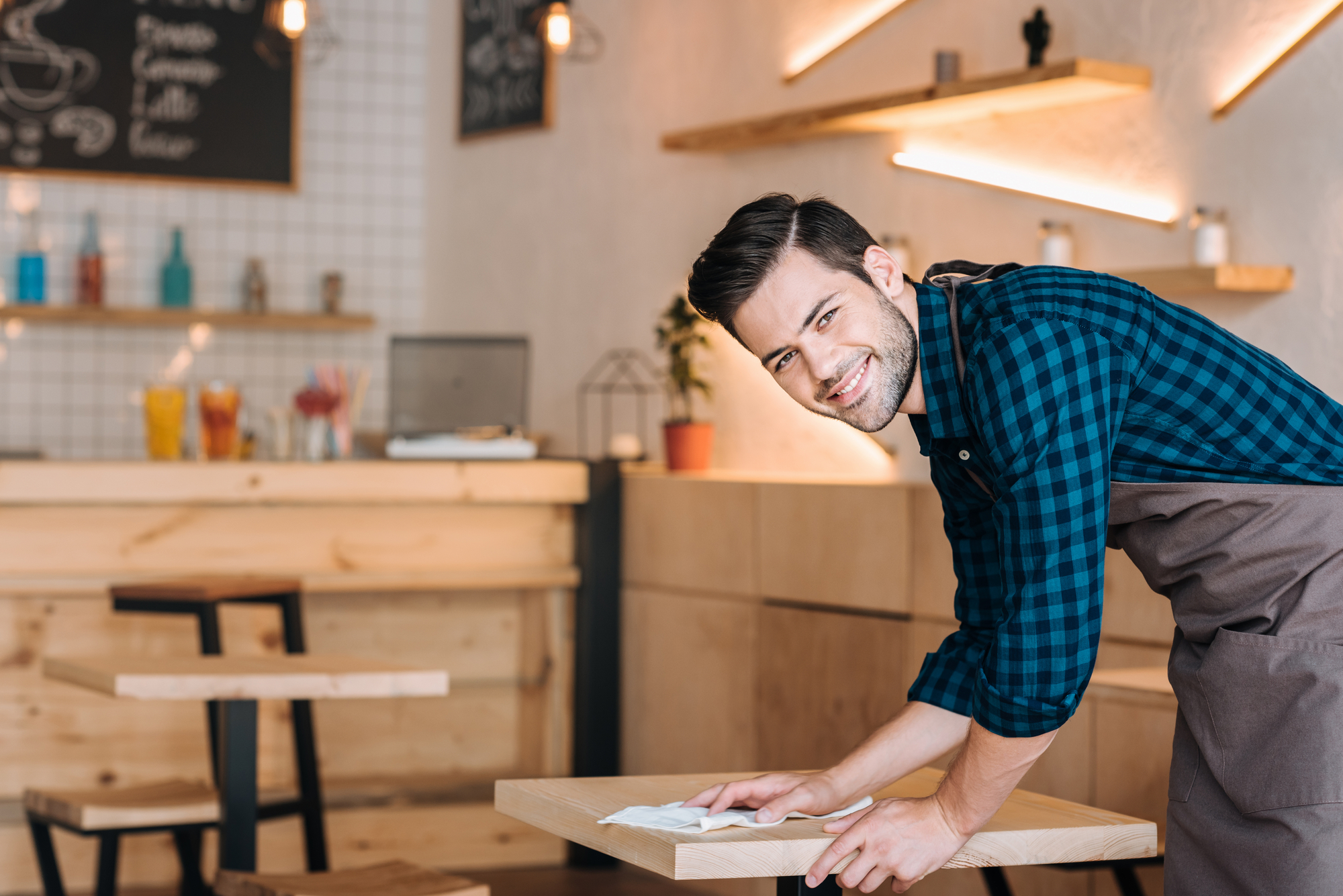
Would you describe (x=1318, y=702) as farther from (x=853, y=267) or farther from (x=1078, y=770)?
(x=1078, y=770)

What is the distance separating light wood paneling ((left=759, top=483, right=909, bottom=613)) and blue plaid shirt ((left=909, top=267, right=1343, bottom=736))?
1558mm

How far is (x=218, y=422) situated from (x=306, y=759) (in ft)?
3.61

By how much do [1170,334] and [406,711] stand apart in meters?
2.66

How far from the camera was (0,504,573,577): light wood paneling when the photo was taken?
3.32m

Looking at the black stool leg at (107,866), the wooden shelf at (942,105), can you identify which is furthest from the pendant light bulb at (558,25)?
the black stool leg at (107,866)

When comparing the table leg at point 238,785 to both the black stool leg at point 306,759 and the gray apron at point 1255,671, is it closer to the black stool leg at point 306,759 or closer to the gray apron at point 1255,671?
the black stool leg at point 306,759

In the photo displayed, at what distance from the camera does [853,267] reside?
145 cm

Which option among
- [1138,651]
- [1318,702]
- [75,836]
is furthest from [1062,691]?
[75,836]

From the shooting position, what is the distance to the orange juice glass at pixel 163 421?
3.69 meters

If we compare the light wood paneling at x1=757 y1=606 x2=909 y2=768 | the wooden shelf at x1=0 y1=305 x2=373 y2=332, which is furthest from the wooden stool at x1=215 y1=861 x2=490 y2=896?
the wooden shelf at x1=0 y1=305 x2=373 y2=332

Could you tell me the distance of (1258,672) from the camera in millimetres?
1384

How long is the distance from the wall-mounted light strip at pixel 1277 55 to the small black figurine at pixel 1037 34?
0.38 m

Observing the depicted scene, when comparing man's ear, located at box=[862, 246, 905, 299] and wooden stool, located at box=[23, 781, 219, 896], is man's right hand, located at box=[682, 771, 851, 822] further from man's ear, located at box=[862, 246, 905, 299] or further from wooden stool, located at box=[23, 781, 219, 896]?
wooden stool, located at box=[23, 781, 219, 896]

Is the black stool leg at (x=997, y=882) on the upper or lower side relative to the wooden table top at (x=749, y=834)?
lower
